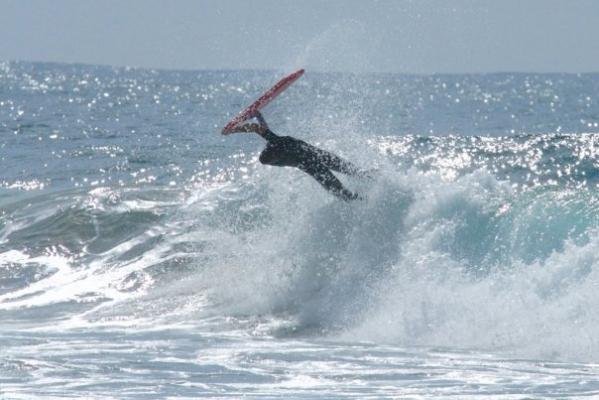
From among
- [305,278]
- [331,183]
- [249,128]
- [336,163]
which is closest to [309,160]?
[336,163]

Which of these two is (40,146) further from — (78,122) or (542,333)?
(542,333)

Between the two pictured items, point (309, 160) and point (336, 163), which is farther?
point (336, 163)

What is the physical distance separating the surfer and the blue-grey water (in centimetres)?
24

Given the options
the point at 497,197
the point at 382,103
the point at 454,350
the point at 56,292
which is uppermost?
the point at 382,103

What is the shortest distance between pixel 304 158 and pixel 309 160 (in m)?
0.13

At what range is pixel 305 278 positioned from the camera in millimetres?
15086

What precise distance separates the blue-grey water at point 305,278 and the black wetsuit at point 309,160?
241 millimetres

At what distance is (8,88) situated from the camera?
68.6 m

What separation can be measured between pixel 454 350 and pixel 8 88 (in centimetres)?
6003

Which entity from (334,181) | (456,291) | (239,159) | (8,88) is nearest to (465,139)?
(239,159)

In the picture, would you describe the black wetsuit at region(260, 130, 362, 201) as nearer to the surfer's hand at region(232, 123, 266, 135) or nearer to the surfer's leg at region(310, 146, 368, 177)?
the surfer's leg at region(310, 146, 368, 177)

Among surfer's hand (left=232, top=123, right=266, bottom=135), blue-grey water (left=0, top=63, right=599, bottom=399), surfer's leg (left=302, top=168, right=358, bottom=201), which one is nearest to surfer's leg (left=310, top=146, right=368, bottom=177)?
surfer's leg (left=302, top=168, right=358, bottom=201)

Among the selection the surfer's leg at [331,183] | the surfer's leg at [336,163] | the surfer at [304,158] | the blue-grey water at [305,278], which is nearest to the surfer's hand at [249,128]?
the surfer at [304,158]

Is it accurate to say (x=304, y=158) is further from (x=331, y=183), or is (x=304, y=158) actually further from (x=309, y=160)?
(x=331, y=183)
